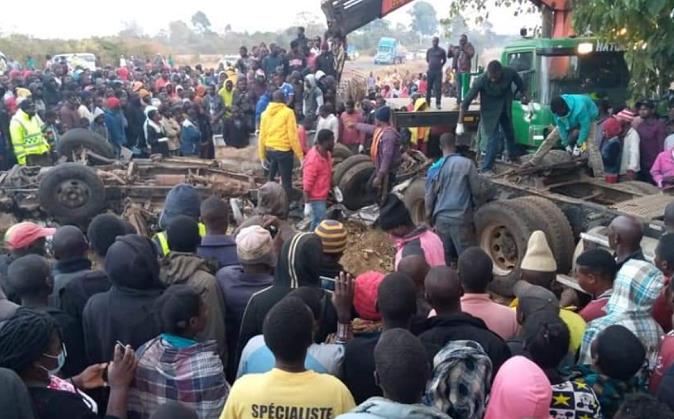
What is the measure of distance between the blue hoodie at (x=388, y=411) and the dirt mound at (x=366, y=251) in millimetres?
6053

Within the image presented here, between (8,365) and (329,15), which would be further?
(329,15)

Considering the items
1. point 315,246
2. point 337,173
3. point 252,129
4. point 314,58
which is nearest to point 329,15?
point 314,58

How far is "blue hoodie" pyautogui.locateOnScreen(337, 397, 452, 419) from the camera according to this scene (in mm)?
2484

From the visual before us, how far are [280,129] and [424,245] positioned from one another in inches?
204

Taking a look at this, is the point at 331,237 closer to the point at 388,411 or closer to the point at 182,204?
the point at 182,204

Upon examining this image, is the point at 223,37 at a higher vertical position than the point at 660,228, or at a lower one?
higher

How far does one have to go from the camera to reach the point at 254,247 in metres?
4.15

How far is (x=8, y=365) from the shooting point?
2654mm

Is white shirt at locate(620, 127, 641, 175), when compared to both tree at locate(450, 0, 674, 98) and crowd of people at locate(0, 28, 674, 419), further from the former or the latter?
crowd of people at locate(0, 28, 674, 419)

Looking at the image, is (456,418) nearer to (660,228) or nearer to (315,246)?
(315,246)

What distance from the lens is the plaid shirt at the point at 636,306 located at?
362 cm

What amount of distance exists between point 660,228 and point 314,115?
8.98m

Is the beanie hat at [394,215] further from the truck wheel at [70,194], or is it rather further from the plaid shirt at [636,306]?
the truck wheel at [70,194]

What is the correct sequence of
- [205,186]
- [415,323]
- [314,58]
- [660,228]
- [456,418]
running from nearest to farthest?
[456,418] → [415,323] → [660,228] → [205,186] → [314,58]
